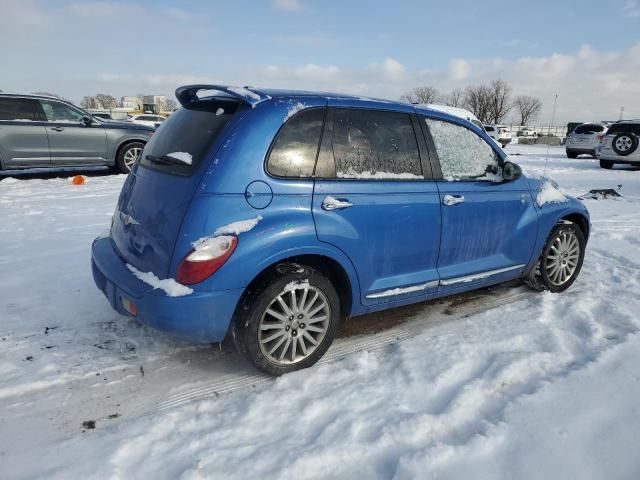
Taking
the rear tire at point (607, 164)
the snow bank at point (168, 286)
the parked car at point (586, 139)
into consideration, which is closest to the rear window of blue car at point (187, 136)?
the snow bank at point (168, 286)

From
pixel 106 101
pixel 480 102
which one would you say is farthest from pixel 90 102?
pixel 480 102

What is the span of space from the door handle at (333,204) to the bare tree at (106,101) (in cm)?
9188

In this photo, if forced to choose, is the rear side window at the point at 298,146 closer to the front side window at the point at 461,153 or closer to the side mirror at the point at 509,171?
the front side window at the point at 461,153

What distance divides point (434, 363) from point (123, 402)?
190cm

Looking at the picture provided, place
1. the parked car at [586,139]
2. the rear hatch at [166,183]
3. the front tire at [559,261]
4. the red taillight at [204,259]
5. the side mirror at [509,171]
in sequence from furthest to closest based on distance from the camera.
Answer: the parked car at [586,139], the front tire at [559,261], the side mirror at [509,171], the rear hatch at [166,183], the red taillight at [204,259]

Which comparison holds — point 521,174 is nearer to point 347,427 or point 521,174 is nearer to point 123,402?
point 347,427

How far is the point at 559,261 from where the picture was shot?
4301 millimetres

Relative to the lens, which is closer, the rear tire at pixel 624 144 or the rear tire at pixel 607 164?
the rear tire at pixel 624 144

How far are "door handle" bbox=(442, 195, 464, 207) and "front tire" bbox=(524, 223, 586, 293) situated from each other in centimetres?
130

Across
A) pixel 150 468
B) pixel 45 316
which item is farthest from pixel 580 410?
pixel 45 316

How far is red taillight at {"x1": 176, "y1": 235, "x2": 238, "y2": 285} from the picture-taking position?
8.34ft

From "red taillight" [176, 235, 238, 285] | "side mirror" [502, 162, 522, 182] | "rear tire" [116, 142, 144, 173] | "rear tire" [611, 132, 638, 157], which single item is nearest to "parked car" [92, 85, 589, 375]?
"red taillight" [176, 235, 238, 285]

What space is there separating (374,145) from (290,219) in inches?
33.9

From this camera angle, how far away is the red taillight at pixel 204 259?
2.54m
